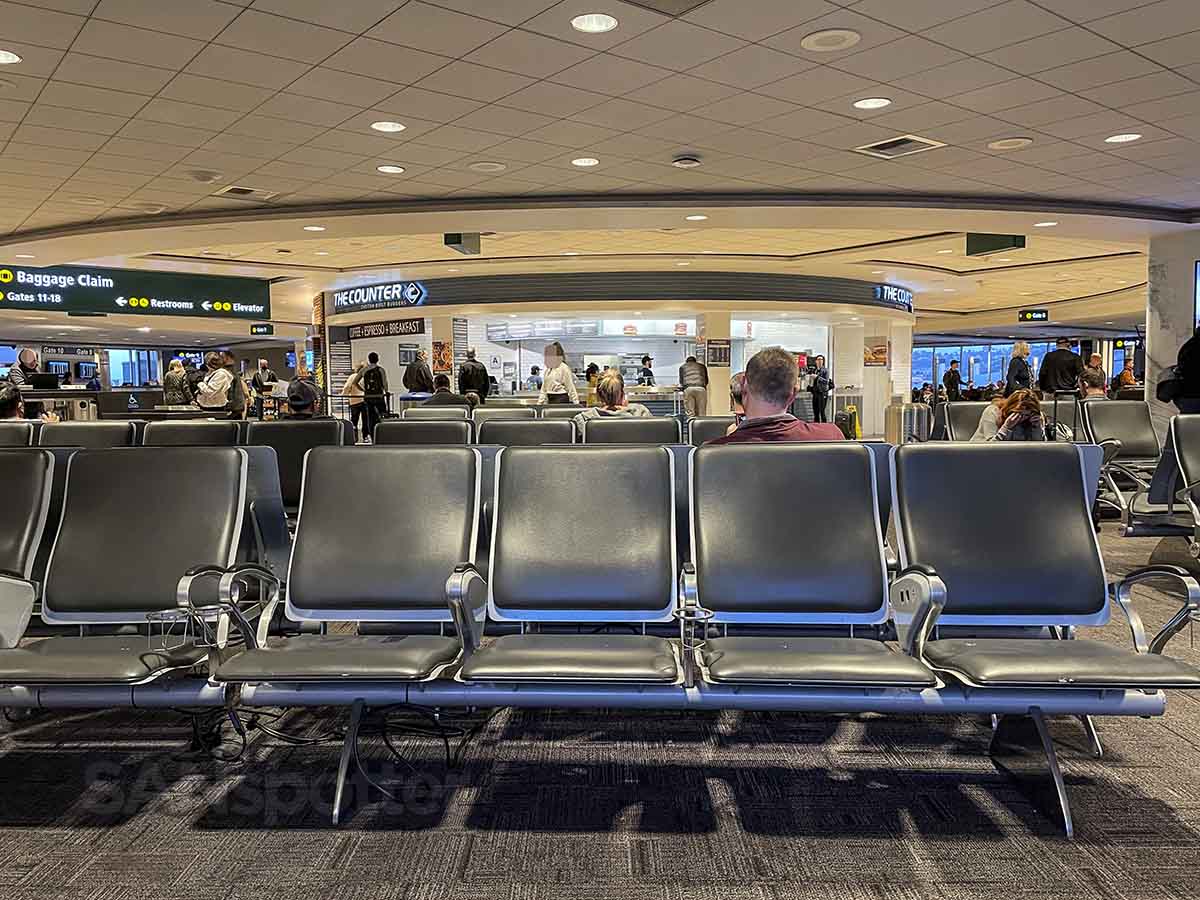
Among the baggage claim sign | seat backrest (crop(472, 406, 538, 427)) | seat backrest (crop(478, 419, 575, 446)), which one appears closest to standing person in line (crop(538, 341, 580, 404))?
seat backrest (crop(472, 406, 538, 427))

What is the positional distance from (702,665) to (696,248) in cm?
1116

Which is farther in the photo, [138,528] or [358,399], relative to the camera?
[358,399]

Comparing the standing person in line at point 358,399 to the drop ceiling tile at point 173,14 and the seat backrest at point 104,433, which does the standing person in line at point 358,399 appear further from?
the drop ceiling tile at point 173,14

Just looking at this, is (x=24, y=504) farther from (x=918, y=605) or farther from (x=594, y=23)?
(x=594, y=23)

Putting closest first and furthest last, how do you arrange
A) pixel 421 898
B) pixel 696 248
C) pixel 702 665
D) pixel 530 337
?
pixel 421 898 < pixel 702 665 < pixel 696 248 < pixel 530 337

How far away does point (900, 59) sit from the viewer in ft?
15.2

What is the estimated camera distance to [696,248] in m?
12.8

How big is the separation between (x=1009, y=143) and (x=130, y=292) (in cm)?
1241

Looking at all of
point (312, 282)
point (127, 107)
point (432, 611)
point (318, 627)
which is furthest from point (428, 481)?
point (312, 282)

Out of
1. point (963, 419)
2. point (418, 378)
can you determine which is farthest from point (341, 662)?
point (418, 378)

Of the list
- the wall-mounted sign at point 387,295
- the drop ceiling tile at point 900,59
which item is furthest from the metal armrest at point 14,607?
the wall-mounted sign at point 387,295

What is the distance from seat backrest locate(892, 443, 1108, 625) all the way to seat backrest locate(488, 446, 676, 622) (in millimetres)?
751

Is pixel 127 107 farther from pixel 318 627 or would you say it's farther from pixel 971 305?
pixel 971 305

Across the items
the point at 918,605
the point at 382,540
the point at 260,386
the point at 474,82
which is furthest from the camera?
the point at 260,386
